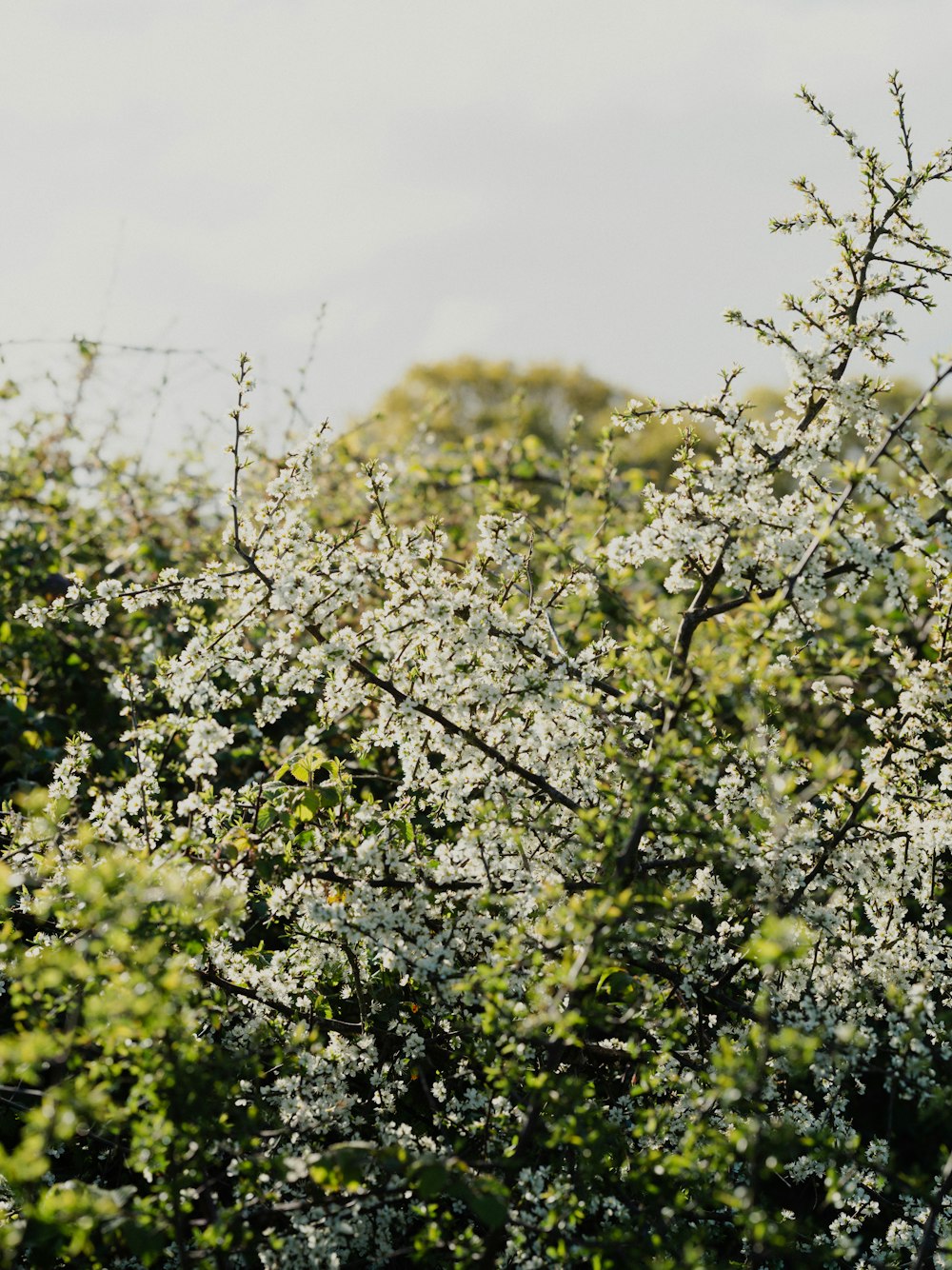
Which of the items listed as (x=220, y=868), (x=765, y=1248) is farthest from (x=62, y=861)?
(x=765, y=1248)

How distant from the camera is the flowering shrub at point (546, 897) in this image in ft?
9.68

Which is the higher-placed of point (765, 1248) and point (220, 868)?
Result: point (220, 868)

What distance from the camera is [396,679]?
4.15 meters

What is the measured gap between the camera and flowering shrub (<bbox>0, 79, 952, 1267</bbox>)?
2.95 metres

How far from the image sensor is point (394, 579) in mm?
4051

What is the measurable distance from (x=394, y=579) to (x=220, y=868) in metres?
1.28

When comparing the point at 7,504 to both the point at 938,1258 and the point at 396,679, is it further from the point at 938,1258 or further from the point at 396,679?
the point at 938,1258

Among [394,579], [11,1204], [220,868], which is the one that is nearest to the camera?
[11,1204]

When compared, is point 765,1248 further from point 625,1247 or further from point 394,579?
point 394,579

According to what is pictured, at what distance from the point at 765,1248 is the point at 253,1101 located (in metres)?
1.79

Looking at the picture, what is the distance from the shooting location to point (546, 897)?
10.3 feet

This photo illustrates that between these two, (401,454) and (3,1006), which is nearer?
(3,1006)

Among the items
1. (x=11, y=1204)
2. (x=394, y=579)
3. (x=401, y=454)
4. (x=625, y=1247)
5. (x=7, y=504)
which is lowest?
(x=11, y=1204)

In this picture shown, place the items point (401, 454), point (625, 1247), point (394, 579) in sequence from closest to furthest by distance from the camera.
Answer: point (625, 1247), point (394, 579), point (401, 454)
